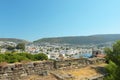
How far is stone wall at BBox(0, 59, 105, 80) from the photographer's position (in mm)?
9844

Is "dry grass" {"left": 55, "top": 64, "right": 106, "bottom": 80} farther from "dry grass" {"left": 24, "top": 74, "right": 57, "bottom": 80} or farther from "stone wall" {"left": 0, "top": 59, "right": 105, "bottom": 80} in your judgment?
"dry grass" {"left": 24, "top": 74, "right": 57, "bottom": 80}

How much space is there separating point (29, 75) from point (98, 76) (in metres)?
3.68

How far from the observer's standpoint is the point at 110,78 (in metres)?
10.1

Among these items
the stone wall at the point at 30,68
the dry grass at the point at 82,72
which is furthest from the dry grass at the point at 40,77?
the dry grass at the point at 82,72

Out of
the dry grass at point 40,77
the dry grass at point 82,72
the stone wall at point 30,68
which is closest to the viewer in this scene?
the stone wall at point 30,68

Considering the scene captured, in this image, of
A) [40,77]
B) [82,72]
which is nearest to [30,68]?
[40,77]

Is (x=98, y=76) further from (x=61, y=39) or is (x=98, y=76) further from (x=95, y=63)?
(x=61, y=39)

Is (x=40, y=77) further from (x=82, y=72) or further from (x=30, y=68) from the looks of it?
(x=82, y=72)

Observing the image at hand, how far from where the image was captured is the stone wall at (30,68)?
9.84 meters

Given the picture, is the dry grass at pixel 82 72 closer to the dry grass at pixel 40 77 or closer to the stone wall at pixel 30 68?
the stone wall at pixel 30 68

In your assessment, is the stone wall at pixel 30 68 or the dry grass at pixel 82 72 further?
the dry grass at pixel 82 72

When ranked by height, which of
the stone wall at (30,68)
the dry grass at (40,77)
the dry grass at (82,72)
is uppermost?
the stone wall at (30,68)

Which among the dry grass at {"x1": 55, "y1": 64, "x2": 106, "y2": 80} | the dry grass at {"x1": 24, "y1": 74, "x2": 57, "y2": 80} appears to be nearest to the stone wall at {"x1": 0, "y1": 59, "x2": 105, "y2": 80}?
the dry grass at {"x1": 24, "y1": 74, "x2": 57, "y2": 80}

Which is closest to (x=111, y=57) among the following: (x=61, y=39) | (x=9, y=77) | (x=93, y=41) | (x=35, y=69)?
(x=35, y=69)
